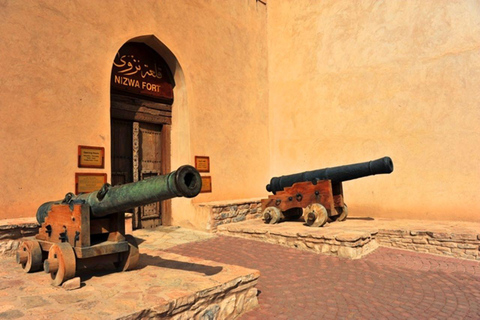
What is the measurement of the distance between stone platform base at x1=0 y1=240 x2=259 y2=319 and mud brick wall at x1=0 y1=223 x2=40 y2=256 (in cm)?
80

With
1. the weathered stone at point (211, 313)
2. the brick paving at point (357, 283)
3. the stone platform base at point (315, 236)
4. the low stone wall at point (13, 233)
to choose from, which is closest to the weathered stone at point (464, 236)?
the brick paving at point (357, 283)

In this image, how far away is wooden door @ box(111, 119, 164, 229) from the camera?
774cm

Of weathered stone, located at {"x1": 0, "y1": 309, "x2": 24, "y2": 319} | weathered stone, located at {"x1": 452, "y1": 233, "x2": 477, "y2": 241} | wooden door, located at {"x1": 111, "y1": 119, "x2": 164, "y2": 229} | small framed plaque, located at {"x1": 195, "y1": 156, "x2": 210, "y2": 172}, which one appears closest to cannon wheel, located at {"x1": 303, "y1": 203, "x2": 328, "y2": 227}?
weathered stone, located at {"x1": 452, "y1": 233, "x2": 477, "y2": 241}

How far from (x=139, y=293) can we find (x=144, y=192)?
873 mm

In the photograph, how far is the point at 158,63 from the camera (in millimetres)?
8484

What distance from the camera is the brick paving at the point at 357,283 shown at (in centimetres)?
367

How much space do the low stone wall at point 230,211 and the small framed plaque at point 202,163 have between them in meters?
0.86

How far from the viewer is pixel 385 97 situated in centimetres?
928

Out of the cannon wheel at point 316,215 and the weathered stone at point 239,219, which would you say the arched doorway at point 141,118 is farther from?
the cannon wheel at point 316,215

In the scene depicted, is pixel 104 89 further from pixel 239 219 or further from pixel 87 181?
pixel 239 219

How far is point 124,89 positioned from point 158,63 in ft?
3.91

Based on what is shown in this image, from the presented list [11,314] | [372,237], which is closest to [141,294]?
[11,314]

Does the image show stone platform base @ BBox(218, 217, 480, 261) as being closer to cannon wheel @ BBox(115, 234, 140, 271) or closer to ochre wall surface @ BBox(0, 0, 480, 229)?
ochre wall surface @ BBox(0, 0, 480, 229)

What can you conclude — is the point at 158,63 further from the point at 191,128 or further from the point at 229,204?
the point at 229,204
